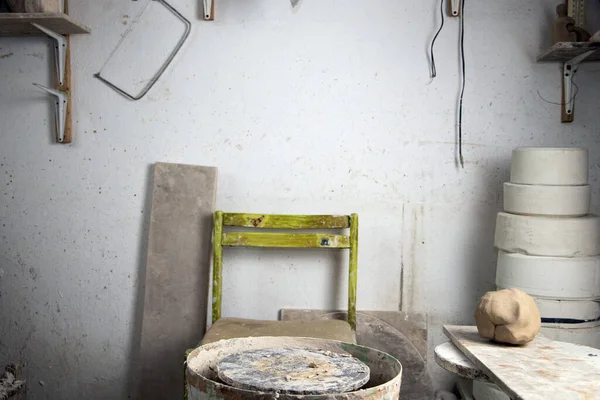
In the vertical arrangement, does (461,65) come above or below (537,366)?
above

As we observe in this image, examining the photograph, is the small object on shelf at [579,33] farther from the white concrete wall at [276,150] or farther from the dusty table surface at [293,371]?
the dusty table surface at [293,371]

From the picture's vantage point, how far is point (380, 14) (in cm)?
266

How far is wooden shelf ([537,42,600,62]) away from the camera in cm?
235

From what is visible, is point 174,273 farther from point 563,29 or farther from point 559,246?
point 563,29

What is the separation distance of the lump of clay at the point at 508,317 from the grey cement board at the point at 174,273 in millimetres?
1236

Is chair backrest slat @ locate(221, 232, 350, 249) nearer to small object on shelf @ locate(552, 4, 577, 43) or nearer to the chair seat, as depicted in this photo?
the chair seat

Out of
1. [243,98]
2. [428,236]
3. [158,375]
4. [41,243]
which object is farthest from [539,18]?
[41,243]

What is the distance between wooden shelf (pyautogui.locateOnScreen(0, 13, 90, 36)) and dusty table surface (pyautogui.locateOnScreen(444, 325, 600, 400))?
194 cm

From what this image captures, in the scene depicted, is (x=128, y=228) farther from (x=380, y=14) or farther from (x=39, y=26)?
(x=380, y=14)

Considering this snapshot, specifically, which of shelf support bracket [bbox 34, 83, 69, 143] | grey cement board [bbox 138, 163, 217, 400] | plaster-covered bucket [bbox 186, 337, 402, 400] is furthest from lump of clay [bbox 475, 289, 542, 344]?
shelf support bracket [bbox 34, 83, 69, 143]

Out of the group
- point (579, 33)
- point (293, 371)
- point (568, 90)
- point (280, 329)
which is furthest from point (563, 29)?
point (293, 371)

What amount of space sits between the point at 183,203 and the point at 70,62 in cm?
82

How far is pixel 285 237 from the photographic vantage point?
2611 millimetres

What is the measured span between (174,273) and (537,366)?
1.56 m
